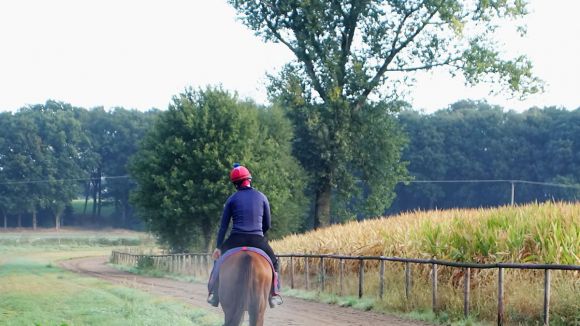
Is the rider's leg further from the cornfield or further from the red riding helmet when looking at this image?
the cornfield

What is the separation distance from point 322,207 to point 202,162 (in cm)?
750

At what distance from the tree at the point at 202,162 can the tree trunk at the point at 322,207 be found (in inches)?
56.2

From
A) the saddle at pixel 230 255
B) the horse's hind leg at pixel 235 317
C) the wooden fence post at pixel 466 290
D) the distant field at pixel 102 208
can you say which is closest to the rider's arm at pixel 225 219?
the saddle at pixel 230 255

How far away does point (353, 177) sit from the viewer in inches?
2037

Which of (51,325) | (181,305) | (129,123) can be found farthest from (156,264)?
(129,123)

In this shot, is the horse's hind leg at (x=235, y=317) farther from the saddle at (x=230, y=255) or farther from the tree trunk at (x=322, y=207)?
the tree trunk at (x=322, y=207)

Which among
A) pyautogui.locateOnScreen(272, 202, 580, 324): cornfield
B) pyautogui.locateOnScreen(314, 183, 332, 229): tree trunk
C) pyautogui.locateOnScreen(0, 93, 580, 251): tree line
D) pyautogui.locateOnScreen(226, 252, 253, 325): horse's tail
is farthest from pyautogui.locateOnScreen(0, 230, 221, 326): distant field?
pyautogui.locateOnScreen(314, 183, 332, 229): tree trunk

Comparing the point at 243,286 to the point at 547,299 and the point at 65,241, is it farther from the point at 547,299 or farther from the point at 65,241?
the point at 65,241

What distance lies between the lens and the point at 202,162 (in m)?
49.4

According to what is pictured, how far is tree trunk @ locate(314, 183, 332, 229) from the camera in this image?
1983 inches

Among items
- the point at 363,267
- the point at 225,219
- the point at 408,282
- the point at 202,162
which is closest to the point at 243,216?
the point at 225,219

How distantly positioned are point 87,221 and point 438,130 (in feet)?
160

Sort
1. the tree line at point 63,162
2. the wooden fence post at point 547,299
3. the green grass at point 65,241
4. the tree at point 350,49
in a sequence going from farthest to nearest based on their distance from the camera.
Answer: the tree line at point 63,162
the green grass at point 65,241
the tree at point 350,49
the wooden fence post at point 547,299

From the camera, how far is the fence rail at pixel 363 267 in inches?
615
